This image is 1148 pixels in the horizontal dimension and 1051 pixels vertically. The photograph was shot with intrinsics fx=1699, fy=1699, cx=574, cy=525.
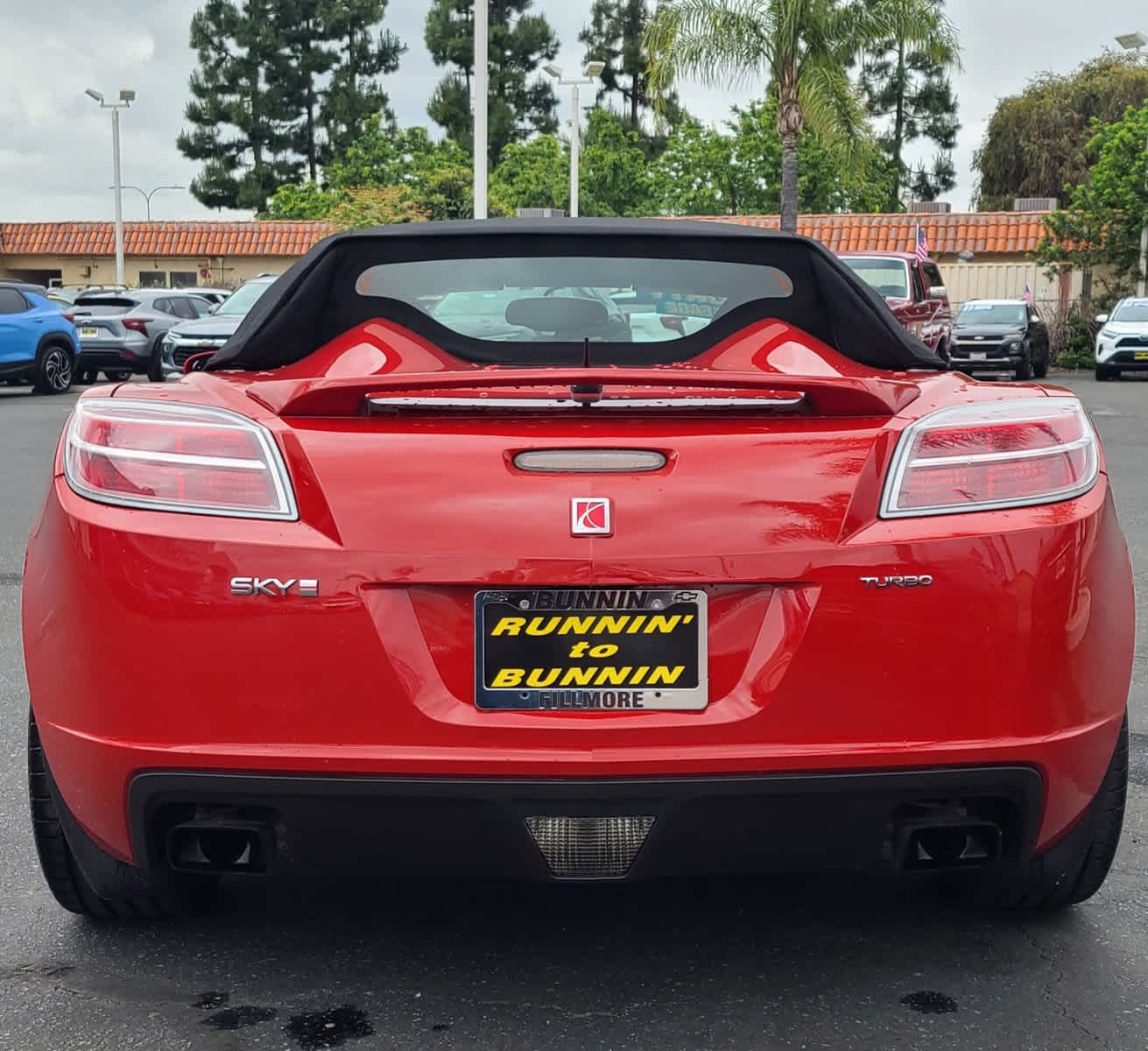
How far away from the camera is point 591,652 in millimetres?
2750

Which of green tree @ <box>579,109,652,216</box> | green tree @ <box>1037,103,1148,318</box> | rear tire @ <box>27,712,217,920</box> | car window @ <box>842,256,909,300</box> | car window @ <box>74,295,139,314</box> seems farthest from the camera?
green tree @ <box>579,109,652,216</box>

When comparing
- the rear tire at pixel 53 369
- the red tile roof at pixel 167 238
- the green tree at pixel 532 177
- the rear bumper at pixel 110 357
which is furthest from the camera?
the green tree at pixel 532 177

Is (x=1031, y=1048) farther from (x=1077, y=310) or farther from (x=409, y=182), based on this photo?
(x=409, y=182)

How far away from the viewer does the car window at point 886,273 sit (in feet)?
71.4

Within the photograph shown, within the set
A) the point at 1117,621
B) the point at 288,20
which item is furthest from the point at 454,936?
the point at 288,20

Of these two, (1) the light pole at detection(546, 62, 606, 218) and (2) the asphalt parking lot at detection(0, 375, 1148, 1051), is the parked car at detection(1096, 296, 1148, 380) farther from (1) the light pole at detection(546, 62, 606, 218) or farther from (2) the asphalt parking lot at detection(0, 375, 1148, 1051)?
(2) the asphalt parking lot at detection(0, 375, 1148, 1051)

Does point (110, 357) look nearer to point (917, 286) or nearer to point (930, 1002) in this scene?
point (917, 286)

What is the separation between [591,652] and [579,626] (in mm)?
47

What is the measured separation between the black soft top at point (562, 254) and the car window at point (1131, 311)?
28277 millimetres

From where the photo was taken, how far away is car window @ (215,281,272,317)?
23641 millimetres

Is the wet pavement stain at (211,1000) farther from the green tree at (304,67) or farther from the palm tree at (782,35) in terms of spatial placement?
the green tree at (304,67)

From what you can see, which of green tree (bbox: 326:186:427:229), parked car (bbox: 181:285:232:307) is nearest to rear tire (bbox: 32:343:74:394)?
parked car (bbox: 181:285:232:307)

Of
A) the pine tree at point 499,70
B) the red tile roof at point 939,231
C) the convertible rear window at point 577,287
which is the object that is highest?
the pine tree at point 499,70

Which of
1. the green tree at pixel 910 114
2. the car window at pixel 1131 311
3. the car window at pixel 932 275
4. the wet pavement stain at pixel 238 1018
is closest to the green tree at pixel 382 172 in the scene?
the green tree at pixel 910 114
